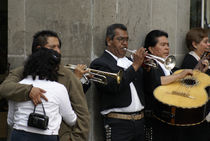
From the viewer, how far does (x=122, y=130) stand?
138 inches

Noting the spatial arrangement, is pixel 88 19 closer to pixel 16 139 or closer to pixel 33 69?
pixel 33 69

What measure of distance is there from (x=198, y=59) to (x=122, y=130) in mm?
1992

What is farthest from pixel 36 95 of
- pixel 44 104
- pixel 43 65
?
pixel 43 65

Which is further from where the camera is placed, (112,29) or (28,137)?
(112,29)

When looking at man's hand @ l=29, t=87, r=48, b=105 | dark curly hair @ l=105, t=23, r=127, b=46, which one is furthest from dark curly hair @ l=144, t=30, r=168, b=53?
man's hand @ l=29, t=87, r=48, b=105

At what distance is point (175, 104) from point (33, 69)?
1764 millimetres

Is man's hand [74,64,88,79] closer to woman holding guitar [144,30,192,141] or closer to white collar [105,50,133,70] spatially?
white collar [105,50,133,70]

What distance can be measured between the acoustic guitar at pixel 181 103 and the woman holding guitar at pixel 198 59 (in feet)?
1.24

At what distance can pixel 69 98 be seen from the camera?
279 cm

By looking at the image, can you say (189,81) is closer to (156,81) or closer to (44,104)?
(156,81)

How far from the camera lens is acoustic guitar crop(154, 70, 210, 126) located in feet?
11.5

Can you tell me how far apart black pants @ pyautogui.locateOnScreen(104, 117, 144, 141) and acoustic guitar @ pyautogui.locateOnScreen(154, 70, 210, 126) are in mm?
369

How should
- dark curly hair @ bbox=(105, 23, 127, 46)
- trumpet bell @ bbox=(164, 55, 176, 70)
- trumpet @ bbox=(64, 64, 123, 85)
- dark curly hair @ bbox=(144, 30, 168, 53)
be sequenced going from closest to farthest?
trumpet @ bbox=(64, 64, 123, 85)
dark curly hair @ bbox=(105, 23, 127, 46)
trumpet bell @ bbox=(164, 55, 176, 70)
dark curly hair @ bbox=(144, 30, 168, 53)

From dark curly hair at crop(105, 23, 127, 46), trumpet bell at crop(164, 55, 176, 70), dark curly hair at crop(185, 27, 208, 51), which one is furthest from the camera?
dark curly hair at crop(185, 27, 208, 51)
